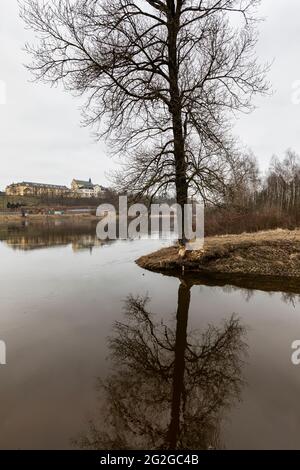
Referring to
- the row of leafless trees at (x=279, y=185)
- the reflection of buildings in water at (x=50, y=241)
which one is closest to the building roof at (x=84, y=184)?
the row of leafless trees at (x=279, y=185)

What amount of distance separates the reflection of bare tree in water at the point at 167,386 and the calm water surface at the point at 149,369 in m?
0.01

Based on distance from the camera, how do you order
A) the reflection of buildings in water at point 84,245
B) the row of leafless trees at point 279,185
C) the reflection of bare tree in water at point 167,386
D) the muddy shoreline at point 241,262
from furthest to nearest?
the row of leafless trees at point 279,185 → the reflection of buildings in water at point 84,245 → the muddy shoreline at point 241,262 → the reflection of bare tree in water at point 167,386

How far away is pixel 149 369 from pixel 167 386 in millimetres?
542

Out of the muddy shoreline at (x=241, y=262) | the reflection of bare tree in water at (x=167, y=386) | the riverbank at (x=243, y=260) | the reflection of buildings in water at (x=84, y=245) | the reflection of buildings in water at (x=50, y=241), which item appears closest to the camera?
the reflection of bare tree in water at (x=167, y=386)

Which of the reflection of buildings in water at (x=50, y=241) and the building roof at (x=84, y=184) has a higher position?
the building roof at (x=84, y=184)

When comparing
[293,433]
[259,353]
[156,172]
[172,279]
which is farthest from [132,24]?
[293,433]

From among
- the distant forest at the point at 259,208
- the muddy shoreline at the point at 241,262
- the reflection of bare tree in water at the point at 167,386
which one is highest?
the distant forest at the point at 259,208

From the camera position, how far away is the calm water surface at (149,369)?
3330 mm

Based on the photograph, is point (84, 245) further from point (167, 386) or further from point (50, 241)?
point (167, 386)

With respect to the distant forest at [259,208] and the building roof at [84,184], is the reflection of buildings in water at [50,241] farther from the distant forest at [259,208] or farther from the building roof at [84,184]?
the building roof at [84,184]

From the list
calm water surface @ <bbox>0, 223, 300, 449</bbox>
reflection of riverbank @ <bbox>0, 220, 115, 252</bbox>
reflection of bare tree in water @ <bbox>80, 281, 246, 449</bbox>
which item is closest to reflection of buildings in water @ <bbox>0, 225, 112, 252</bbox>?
reflection of riverbank @ <bbox>0, 220, 115, 252</bbox>

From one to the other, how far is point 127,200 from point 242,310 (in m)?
5.72

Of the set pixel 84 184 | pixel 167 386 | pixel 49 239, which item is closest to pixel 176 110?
pixel 167 386
